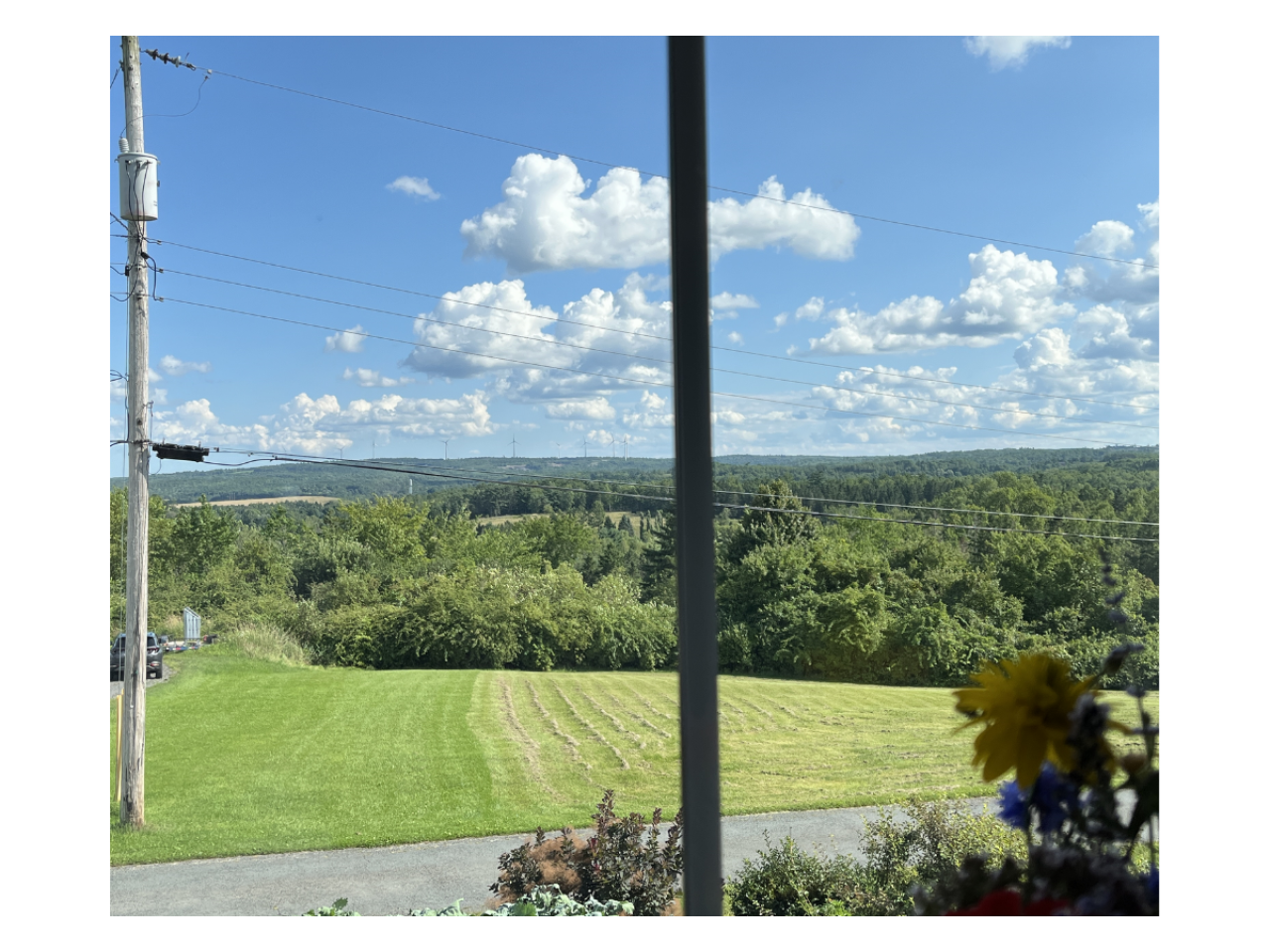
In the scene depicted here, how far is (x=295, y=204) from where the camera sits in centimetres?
215

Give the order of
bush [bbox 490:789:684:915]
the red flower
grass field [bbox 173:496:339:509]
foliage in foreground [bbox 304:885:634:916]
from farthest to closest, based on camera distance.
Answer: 1. grass field [bbox 173:496:339:509]
2. bush [bbox 490:789:684:915]
3. foliage in foreground [bbox 304:885:634:916]
4. the red flower

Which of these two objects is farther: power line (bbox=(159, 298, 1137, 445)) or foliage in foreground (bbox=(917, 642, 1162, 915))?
power line (bbox=(159, 298, 1137, 445))

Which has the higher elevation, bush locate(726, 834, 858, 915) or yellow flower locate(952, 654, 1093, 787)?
yellow flower locate(952, 654, 1093, 787)

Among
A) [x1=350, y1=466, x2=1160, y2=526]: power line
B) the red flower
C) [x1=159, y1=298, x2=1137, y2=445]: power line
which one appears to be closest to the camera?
the red flower

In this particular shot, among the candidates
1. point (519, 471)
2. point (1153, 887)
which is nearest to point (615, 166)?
point (519, 471)

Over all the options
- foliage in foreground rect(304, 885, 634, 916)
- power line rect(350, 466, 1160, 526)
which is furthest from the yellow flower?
power line rect(350, 466, 1160, 526)

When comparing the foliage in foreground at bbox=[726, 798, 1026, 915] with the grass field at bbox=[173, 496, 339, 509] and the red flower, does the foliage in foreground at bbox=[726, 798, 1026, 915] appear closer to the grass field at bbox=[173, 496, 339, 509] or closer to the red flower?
the red flower

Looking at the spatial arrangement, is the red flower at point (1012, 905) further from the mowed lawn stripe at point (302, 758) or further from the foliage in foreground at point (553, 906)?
the mowed lawn stripe at point (302, 758)

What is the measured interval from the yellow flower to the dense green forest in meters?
1.04

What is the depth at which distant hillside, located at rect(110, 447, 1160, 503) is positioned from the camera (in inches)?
72.8

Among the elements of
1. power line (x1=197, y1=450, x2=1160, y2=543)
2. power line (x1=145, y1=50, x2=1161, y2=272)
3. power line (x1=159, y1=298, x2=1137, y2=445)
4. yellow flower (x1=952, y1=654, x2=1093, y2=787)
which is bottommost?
yellow flower (x1=952, y1=654, x2=1093, y2=787)

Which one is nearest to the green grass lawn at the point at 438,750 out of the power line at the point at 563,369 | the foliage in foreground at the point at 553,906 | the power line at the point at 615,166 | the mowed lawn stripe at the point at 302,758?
the mowed lawn stripe at the point at 302,758

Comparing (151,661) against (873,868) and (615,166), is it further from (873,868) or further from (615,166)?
(873,868)
